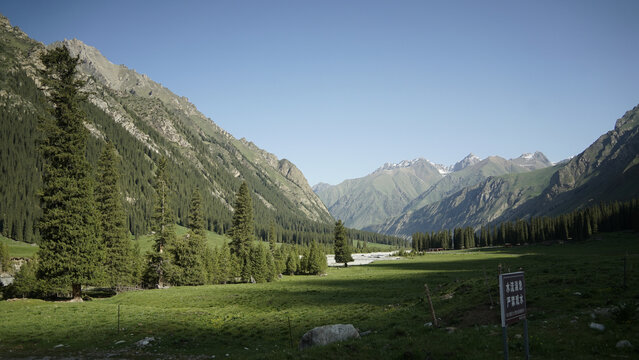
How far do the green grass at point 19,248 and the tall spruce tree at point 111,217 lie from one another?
79524mm

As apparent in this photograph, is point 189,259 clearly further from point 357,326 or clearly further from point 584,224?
point 584,224

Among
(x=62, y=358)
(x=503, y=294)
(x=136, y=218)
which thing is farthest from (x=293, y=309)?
(x=136, y=218)

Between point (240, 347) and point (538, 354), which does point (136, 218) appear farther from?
point (538, 354)

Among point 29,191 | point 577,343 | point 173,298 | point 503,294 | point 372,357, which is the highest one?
point 29,191

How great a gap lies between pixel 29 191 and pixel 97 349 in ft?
615

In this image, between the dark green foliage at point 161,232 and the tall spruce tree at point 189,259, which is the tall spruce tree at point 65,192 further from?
the tall spruce tree at point 189,259

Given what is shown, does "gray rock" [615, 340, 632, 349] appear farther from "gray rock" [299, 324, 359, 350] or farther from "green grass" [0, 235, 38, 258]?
"green grass" [0, 235, 38, 258]

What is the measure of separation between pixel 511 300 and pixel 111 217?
59.1 m

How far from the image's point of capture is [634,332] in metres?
14.0

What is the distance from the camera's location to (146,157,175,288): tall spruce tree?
58.5m

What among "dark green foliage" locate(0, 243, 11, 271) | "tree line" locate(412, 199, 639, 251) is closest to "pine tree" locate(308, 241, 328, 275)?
"dark green foliage" locate(0, 243, 11, 271)

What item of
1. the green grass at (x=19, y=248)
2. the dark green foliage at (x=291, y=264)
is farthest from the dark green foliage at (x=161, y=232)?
the green grass at (x=19, y=248)

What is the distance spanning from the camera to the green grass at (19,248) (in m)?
115

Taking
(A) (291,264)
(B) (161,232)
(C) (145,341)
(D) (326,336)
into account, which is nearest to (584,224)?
(A) (291,264)
